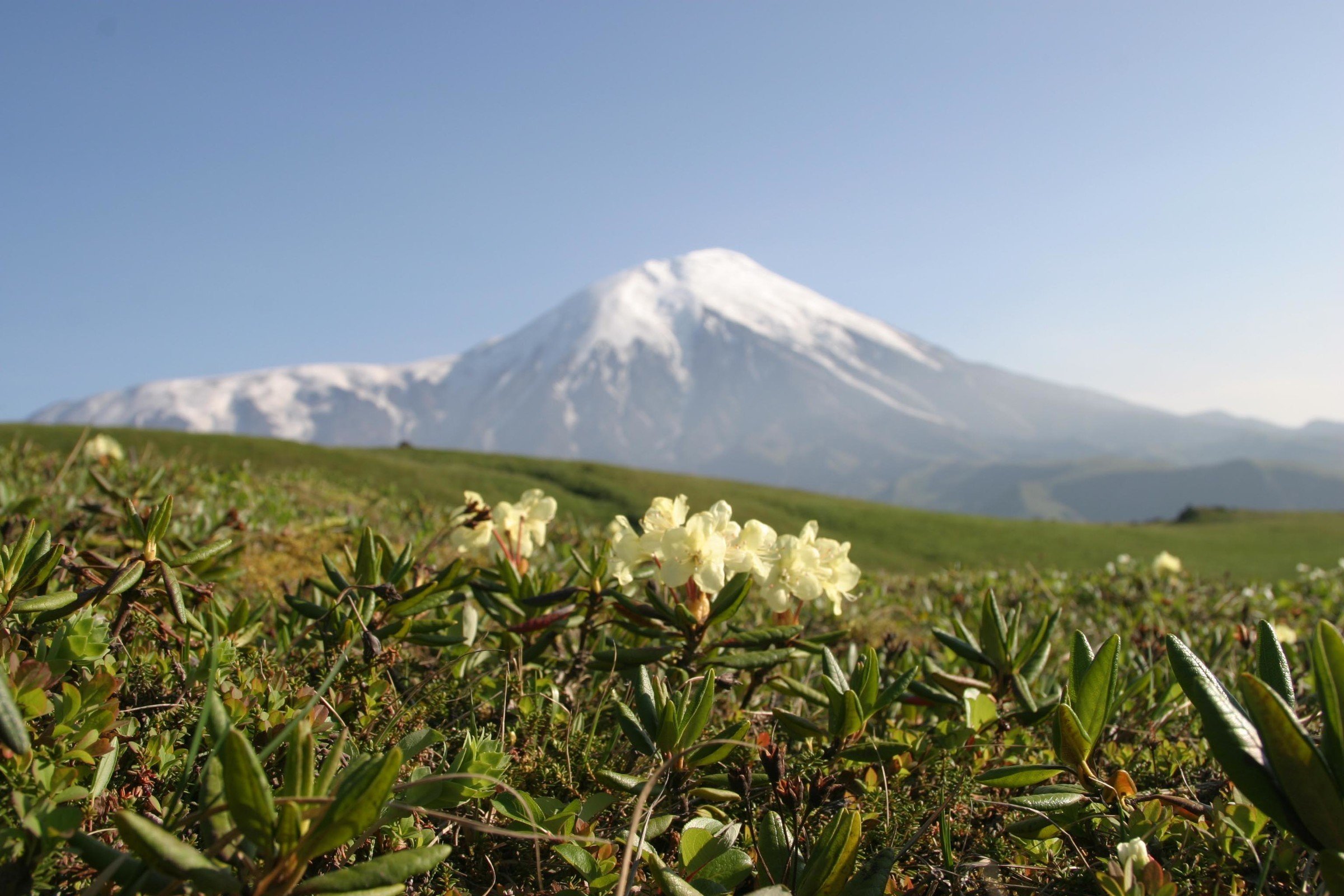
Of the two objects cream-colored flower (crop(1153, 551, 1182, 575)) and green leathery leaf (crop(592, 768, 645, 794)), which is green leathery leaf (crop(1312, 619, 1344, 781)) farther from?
cream-colored flower (crop(1153, 551, 1182, 575))

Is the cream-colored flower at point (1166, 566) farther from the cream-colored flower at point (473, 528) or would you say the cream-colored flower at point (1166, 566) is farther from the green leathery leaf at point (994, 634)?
the cream-colored flower at point (473, 528)

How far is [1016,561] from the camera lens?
1791cm

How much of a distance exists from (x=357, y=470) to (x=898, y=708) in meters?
18.3

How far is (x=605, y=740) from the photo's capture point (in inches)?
69.6

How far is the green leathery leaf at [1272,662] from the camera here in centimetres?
122

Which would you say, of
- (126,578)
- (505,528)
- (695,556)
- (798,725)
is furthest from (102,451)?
(798,725)

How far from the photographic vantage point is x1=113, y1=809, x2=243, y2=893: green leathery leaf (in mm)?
871

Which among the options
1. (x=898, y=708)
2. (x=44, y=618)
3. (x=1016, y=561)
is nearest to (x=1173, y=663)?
(x=898, y=708)

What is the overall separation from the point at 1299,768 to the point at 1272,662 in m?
0.27

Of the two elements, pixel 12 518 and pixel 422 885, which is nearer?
pixel 422 885

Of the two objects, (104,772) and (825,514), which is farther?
(825,514)

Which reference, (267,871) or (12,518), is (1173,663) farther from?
(12,518)

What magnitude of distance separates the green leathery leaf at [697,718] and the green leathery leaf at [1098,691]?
736 mm

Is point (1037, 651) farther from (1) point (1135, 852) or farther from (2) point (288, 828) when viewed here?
(2) point (288, 828)
